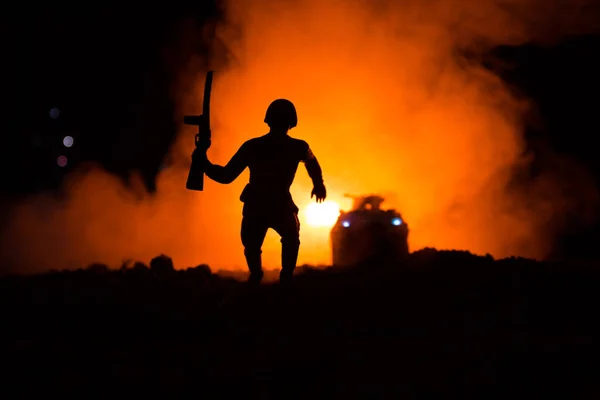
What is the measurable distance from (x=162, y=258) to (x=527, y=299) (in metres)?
6.05

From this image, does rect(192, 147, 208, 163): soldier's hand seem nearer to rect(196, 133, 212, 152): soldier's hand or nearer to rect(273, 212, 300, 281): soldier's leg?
rect(196, 133, 212, 152): soldier's hand

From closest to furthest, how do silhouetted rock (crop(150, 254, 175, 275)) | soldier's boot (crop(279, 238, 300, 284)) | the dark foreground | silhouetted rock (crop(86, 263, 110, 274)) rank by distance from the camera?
1. the dark foreground
2. soldier's boot (crop(279, 238, 300, 284))
3. silhouetted rock (crop(150, 254, 175, 275))
4. silhouetted rock (crop(86, 263, 110, 274))

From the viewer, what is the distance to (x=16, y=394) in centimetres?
389

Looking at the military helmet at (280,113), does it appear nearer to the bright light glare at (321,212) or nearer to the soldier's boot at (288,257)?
the soldier's boot at (288,257)

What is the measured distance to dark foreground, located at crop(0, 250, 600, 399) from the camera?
4.02 metres

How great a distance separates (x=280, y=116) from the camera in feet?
21.1

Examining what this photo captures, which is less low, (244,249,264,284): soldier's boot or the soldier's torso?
the soldier's torso

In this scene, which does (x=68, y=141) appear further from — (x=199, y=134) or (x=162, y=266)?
(x=199, y=134)

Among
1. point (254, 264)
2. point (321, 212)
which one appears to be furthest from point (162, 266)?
point (321, 212)

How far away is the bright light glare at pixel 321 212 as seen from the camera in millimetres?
15625

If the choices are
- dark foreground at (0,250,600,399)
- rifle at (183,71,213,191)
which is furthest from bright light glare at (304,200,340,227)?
rifle at (183,71,213,191)

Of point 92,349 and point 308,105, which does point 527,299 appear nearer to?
point 92,349

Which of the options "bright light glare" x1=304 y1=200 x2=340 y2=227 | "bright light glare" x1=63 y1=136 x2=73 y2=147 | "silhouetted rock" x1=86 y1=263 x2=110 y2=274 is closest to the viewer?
"silhouetted rock" x1=86 y1=263 x2=110 y2=274

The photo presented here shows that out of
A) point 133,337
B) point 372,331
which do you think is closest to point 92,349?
point 133,337
